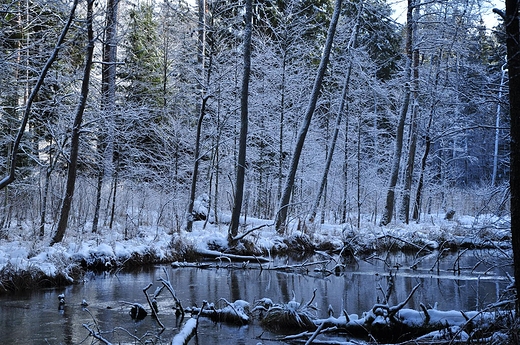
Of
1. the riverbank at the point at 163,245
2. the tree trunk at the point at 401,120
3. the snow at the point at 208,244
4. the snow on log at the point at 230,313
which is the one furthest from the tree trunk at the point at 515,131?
the tree trunk at the point at 401,120

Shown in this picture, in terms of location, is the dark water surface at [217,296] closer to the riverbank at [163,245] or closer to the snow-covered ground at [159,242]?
the riverbank at [163,245]

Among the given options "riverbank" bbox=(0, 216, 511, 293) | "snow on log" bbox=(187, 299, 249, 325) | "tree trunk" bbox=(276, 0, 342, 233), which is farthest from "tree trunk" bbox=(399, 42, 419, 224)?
"snow on log" bbox=(187, 299, 249, 325)

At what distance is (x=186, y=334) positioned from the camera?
18.5 ft

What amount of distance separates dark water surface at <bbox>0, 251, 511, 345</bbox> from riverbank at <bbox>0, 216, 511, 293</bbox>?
1.44 ft

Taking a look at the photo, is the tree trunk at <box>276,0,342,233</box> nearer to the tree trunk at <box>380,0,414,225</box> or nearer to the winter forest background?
the winter forest background

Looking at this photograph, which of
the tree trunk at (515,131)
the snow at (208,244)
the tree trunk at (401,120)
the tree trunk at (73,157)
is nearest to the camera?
the tree trunk at (515,131)

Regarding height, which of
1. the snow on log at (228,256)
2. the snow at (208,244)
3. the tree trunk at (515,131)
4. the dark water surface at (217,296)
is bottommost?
the dark water surface at (217,296)

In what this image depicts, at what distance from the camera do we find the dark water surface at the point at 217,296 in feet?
19.8

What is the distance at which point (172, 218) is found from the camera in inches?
565

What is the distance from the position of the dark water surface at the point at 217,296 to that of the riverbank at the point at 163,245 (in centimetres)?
44

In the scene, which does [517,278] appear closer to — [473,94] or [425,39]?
[473,94]

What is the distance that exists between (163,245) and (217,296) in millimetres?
4529

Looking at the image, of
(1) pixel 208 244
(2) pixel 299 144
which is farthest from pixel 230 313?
(2) pixel 299 144

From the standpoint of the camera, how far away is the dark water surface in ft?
19.8
